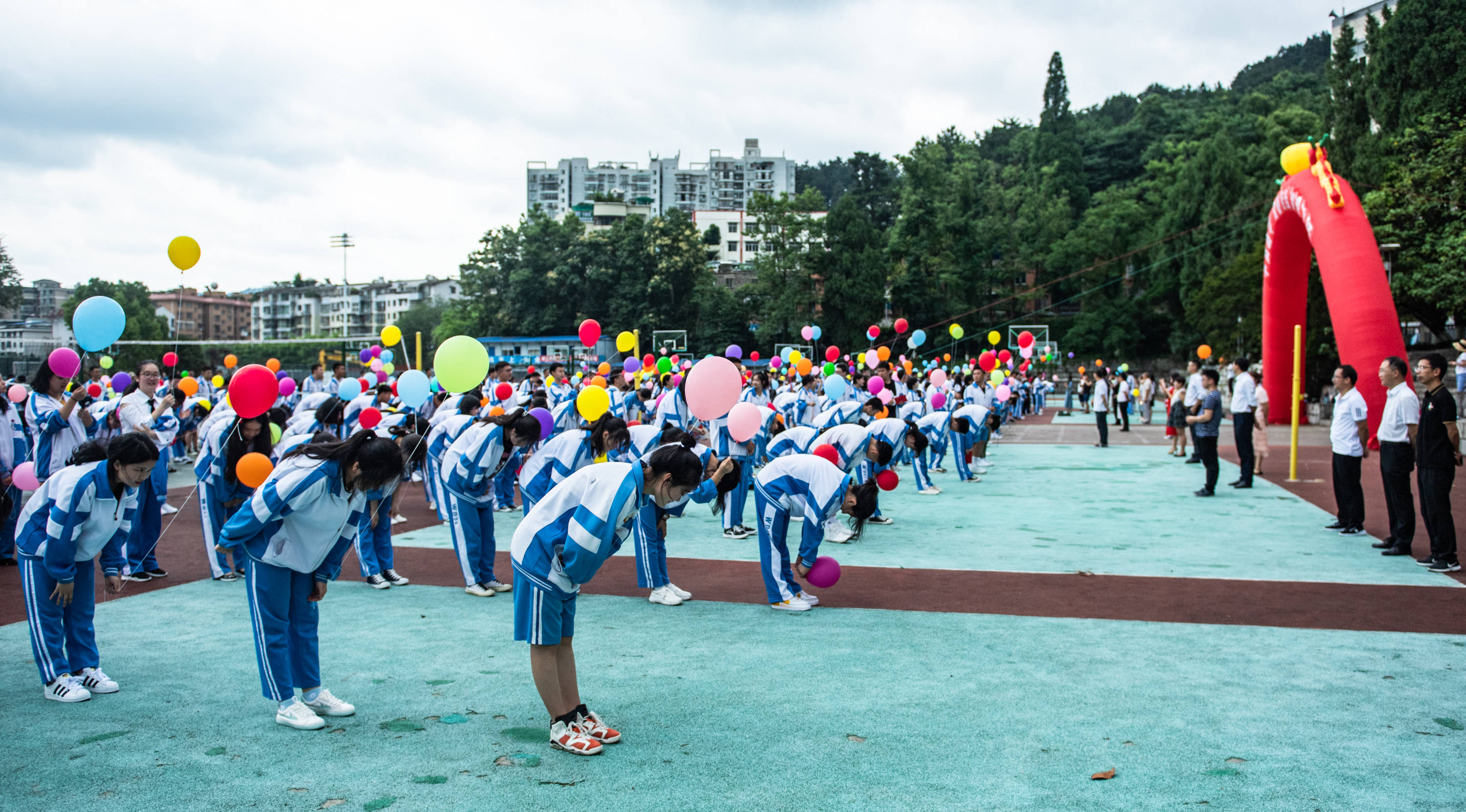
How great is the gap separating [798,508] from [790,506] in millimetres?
64

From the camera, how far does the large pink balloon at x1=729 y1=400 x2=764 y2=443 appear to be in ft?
22.8

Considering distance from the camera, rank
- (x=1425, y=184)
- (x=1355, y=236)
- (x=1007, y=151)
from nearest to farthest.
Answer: (x=1355, y=236)
(x=1425, y=184)
(x=1007, y=151)

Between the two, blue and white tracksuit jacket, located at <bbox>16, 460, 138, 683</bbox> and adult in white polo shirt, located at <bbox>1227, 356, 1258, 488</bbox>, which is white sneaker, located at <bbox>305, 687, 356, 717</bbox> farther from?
adult in white polo shirt, located at <bbox>1227, 356, 1258, 488</bbox>

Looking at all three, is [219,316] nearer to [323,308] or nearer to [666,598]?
[323,308]

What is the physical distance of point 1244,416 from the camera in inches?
481

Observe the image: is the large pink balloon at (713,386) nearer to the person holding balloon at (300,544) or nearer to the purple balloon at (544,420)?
the purple balloon at (544,420)

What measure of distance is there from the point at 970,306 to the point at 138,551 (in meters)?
48.1

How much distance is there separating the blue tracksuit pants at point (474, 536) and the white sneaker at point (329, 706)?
235 centimetres

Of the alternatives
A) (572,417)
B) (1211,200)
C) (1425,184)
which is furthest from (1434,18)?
(572,417)

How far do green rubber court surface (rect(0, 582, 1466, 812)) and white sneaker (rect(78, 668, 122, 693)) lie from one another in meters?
0.10

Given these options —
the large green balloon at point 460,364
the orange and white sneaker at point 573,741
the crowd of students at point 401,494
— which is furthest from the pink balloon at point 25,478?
the orange and white sneaker at point 573,741

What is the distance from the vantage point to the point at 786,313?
158 feet

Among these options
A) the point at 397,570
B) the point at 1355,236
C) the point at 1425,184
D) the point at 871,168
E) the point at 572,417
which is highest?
the point at 871,168

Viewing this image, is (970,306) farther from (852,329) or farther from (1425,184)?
(1425,184)
